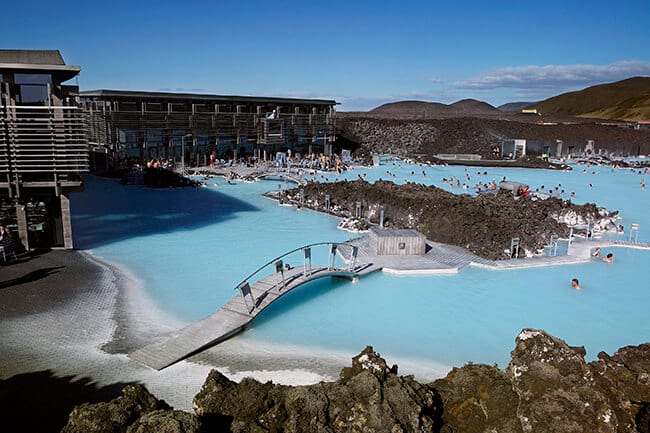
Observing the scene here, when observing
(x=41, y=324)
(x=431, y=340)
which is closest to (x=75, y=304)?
(x=41, y=324)

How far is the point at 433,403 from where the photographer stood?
632 centimetres

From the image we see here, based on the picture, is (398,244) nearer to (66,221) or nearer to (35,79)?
(66,221)

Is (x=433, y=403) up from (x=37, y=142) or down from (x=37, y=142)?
down

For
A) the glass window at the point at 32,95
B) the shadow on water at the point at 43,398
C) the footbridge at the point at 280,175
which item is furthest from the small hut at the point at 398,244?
the footbridge at the point at 280,175

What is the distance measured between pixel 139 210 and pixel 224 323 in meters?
14.3

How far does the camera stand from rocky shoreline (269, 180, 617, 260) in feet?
57.1

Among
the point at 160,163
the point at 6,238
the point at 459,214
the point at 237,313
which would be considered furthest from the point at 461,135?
the point at 237,313

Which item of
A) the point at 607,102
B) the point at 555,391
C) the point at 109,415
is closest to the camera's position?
the point at 109,415

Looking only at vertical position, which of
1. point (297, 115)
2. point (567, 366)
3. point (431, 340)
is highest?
point (297, 115)

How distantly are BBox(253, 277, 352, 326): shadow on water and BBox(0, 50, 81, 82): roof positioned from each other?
8.43 meters

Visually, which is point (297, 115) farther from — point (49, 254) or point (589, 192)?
point (49, 254)

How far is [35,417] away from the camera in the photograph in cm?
734

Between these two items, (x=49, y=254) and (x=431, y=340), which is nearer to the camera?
(x=431, y=340)

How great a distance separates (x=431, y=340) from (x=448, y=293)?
9.53 feet
